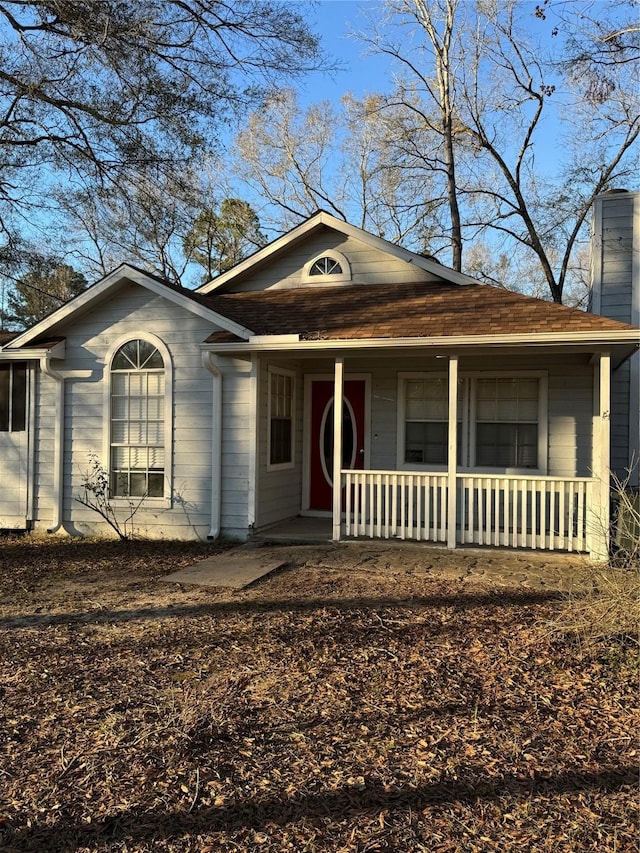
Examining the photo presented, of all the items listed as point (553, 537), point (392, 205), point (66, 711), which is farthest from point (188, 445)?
point (392, 205)

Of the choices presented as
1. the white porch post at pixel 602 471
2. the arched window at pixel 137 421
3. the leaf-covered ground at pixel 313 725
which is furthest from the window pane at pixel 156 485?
the white porch post at pixel 602 471

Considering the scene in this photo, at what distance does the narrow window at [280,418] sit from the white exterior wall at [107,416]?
101 centimetres

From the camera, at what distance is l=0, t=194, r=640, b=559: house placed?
28.5 ft

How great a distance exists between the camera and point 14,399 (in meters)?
10.3

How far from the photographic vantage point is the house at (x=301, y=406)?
8.68m

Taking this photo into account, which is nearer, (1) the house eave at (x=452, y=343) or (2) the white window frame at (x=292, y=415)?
(1) the house eave at (x=452, y=343)

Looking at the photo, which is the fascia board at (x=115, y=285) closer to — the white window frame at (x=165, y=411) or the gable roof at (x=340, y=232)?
the white window frame at (x=165, y=411)

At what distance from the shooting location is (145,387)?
378 inches

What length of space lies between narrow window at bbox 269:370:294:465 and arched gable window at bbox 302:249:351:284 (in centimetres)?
193

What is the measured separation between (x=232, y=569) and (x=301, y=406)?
4113 millimetres

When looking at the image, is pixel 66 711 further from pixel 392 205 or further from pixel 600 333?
pixel 392 205

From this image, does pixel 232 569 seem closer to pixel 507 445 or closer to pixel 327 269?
pixel 507 445

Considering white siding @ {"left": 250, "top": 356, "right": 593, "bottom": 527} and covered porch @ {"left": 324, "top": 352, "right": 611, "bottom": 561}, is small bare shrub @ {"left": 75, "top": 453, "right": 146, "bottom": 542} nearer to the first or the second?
white siding @ {"left": 250, "top": 356, "right": 593, "bottom": 527}

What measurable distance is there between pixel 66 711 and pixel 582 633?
365 centimetres
